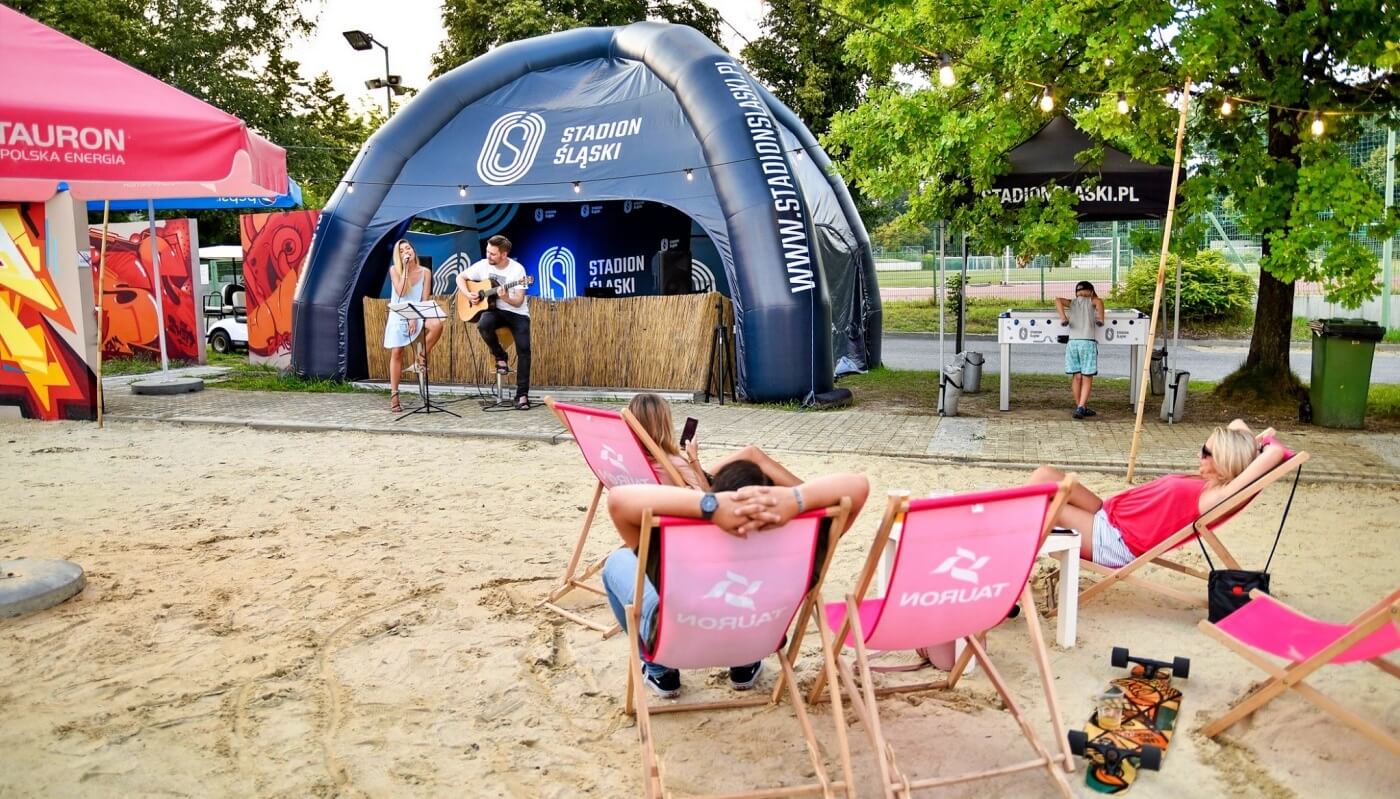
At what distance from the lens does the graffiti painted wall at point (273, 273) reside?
1493 centimetres

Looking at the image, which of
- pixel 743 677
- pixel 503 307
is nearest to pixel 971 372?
pixel 503 307

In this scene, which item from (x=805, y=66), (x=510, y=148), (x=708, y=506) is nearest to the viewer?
(x=708, y=506)

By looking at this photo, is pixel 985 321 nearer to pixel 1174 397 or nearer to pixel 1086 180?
pixel 1086 180

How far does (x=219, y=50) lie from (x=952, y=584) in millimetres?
27417

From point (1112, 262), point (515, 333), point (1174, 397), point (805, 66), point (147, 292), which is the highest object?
point (805, 66)

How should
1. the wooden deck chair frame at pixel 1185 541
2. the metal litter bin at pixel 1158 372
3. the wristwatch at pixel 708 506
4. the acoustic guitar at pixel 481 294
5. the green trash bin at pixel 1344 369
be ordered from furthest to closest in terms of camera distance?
the metal litter bin at pixel 1158 372 < the acoustic guitar at pixel 481 294 < the green trash bin at pixel 1344 369 < the wooden deck chair frame at pixel 1185 541 < the wristwatch at pixel 708 506

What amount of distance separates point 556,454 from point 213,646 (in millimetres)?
4294

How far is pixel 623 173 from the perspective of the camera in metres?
12.0

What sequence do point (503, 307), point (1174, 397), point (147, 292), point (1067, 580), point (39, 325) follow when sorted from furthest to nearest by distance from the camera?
point (147, 292) → point (503, 307) → point (39, 325) → point (1174, 397) → point (1067, 580)

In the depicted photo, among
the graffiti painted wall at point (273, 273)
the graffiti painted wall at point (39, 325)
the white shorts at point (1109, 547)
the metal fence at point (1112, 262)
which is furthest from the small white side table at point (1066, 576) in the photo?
the graffiti painted wall at point (273, 273)

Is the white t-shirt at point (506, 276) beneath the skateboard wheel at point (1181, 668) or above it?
above

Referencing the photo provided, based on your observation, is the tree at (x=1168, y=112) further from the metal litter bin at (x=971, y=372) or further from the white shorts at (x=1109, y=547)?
the white shorts at (x=1109, y=547)

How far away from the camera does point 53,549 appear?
568cm

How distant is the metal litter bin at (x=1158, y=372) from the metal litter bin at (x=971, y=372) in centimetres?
186
